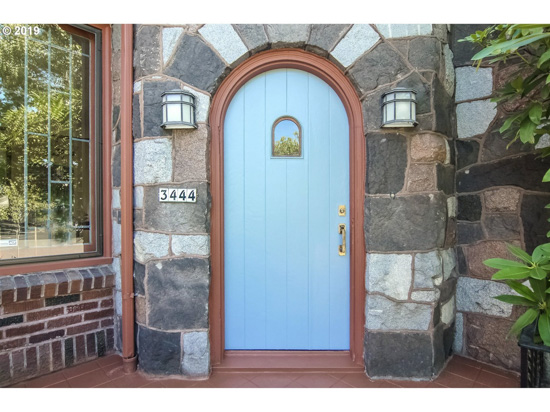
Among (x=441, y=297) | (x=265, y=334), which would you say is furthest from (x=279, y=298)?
(x=441, y=297)

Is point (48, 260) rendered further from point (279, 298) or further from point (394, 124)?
point (394, 124)

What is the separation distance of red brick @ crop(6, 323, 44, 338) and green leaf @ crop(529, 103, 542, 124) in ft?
10.2

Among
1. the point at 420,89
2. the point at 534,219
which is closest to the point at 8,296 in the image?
the point at 420,89

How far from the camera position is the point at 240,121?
221 centimetres

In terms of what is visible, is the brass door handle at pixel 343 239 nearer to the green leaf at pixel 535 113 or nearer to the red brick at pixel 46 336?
the green leaf at pixel 535 113

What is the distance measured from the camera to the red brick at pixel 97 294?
7.49 feet

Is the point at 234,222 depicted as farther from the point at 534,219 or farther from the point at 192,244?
the point at 534,219

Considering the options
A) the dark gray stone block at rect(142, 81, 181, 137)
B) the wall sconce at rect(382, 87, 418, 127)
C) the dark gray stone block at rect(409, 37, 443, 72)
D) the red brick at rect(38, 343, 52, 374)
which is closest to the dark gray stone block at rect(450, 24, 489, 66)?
the dark gray stone block at rect(409, 37, 443, 72)

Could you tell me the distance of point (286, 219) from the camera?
223 centimetres

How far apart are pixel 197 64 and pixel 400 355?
2.37m

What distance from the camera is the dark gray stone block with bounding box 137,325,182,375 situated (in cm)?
207

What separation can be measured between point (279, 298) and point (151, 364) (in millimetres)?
979

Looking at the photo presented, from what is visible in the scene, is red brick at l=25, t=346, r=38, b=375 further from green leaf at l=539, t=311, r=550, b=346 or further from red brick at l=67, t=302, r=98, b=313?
green leaf at l=539, t=311, r=550, b=346

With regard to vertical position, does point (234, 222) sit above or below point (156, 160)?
below
